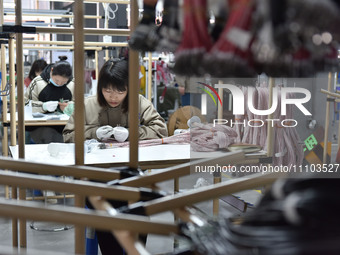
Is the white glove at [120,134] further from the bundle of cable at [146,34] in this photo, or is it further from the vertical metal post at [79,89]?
the bundle of cable at [146,34]

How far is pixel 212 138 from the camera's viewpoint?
11.3 feet

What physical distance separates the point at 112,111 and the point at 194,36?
3.17m

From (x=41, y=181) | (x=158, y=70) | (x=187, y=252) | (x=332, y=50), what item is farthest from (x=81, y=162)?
(x=158, y=70)

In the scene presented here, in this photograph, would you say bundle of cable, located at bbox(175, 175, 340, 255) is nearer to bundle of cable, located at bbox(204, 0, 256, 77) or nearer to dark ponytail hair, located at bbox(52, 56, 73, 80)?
bundle of cable, located at bbox(204, 0, 256, 77)

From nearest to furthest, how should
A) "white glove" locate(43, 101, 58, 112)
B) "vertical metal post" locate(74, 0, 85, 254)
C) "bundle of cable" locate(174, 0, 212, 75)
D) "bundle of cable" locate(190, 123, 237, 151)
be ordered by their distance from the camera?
"bundle of cable" locate(174, 0, 212, 75) → "vertical metal post" locate(74, 0, 85, 254) → "bundle of cable" locate(190, 123, 237, 151) → "white glove" locate(43, 101, 58, 112)

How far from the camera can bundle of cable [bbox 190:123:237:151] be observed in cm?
340

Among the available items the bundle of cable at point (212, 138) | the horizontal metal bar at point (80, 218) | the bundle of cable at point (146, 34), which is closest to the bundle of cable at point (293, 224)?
the horizontal metal bar at point (80, 218)

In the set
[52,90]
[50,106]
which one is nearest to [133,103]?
[50,106]

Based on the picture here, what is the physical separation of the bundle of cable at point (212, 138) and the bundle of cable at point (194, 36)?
2545mm

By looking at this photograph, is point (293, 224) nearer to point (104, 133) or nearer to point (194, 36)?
point (194, 36)

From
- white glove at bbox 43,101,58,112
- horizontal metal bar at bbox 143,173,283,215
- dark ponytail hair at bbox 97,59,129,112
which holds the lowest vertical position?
white glove at bbox 43,101,58,112

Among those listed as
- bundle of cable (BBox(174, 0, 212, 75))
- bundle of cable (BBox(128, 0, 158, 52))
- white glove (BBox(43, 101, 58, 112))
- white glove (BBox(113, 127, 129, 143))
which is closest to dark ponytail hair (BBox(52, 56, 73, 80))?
white glove (BBox(43, 101, 58, 112))

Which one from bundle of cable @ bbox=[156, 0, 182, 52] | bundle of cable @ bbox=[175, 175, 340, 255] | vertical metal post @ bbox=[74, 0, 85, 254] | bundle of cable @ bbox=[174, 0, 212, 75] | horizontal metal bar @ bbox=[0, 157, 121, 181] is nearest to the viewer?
bundle of cable @ bbox=[175, 175, 340, 255]

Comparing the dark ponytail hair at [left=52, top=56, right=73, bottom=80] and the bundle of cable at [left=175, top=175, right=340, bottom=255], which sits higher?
the dark ponytail hair at [left=52, top=56, right=73, bottom=80]
